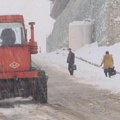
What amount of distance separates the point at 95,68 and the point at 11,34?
1647 centimetres

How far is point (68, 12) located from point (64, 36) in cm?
544

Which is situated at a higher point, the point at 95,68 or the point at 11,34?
the point at 11,34

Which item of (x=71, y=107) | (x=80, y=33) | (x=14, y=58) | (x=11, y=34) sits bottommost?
(x=71, y=107)

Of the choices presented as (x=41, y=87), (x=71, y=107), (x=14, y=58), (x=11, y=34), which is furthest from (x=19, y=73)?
(x=71, y=107)

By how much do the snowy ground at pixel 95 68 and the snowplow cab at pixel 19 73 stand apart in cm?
437

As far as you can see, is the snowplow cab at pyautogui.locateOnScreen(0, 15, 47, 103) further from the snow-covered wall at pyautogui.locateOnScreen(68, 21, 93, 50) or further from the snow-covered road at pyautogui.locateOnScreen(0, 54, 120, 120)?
the snow-covered wall at pyautogui.locateOnScreen(68, 21, 93, 50)

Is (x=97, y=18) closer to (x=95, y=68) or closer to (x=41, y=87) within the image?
(x=95, y=68)

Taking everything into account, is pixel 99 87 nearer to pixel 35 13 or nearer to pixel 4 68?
pixel 4 68

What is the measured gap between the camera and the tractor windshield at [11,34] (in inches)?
637

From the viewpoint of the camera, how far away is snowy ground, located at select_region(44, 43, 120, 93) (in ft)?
73.1

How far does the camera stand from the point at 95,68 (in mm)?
32375

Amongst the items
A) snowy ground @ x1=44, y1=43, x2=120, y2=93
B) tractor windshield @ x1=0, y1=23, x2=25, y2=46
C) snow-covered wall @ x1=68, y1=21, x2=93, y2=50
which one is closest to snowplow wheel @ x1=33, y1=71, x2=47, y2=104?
tractor windshield @ x1=0, y1=23, x2=25, y2=46

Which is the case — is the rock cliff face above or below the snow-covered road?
above

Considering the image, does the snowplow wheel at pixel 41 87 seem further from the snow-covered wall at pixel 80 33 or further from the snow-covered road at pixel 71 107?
the snow-covered wall at pixel 80 33
